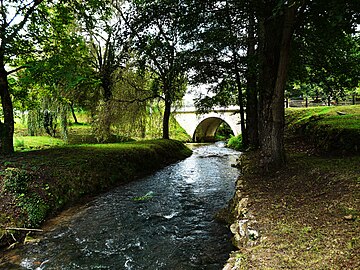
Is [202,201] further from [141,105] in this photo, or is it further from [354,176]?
[141,105]

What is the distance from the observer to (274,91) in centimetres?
536

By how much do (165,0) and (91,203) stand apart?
16.4 ft

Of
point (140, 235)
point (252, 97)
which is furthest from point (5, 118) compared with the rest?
point (252, 97)

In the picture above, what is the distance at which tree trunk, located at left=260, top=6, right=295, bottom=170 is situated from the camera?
5.27 m

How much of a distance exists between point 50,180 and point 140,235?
9.59ft

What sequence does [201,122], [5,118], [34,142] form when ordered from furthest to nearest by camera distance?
[201,122] < [34,142] < [5,118]

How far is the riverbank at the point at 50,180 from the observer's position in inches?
190

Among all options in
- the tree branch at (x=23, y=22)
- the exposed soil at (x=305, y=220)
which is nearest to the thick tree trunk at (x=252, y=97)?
the exposed soil at (x=305, y=220)

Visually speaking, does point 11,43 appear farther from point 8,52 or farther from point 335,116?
point 335,116

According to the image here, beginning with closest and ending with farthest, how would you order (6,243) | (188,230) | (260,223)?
1. (260,223)
2. (6,243)
3. (188,230)

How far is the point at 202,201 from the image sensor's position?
20.9 feet

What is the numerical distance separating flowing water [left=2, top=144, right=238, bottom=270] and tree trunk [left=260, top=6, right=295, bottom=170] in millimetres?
1647

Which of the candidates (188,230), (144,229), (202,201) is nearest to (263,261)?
(188,230)

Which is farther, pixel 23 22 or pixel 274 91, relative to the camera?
pixel 23 22
